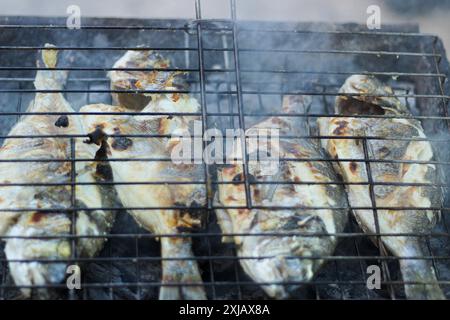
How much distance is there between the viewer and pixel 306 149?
3314 millimetres

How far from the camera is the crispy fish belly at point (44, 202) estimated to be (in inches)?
103

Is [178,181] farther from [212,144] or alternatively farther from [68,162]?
[68,162]

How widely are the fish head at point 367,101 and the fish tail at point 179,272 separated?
144 centimetres

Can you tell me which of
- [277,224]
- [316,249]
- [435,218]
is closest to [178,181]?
[277,224]

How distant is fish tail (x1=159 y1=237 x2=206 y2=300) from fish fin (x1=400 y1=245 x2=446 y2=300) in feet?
3.08

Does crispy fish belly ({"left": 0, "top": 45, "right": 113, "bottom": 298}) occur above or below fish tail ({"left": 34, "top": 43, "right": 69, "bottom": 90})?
below

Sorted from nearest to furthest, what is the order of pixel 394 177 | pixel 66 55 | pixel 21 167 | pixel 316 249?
pixel 316 249 → pixel 21 167 → pixel 394 177 → pixel 66 55

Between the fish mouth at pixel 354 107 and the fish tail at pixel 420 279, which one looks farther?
the fish mouth at pixel 354 107

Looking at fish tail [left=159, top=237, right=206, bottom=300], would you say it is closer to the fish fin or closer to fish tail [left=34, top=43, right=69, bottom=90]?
the fish fin

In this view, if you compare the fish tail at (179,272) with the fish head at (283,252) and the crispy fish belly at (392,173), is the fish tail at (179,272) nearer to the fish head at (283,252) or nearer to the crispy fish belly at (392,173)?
the fish head at (283,252)

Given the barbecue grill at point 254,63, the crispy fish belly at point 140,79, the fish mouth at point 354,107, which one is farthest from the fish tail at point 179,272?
the fish mouth at point 354,107

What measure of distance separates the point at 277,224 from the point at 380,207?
49 cm

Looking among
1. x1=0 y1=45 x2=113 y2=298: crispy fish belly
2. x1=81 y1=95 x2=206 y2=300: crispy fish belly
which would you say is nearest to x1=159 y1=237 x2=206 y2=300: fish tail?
x1=81 y1=95 x2=206 y2=300: crispy fish belly

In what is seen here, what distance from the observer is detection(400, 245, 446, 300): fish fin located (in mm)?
2742
